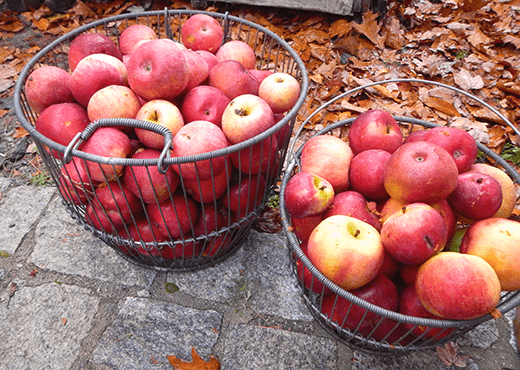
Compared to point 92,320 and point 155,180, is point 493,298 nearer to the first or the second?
point 155,180

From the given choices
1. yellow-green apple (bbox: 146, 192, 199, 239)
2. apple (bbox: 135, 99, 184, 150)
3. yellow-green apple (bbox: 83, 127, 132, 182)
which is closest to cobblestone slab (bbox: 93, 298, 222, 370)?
yellow-green apple (bbox: 146, 192, 199, 239)

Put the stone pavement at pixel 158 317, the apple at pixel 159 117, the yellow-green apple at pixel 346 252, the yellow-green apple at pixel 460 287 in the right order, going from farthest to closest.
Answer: the stone pavement at pixel 158 317
the apple at pixel 159 117
the yellow-green apple at pixel 346 252
the yellow-green apple at pixel 460 287

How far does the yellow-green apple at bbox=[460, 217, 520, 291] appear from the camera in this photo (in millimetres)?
1280

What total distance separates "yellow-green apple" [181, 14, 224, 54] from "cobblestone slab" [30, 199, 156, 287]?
1288 mm

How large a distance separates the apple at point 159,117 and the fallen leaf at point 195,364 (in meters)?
0.94

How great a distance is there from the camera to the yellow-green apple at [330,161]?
163 cm

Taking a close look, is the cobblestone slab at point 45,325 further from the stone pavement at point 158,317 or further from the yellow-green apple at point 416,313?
the yellow-green apple at point 416,313

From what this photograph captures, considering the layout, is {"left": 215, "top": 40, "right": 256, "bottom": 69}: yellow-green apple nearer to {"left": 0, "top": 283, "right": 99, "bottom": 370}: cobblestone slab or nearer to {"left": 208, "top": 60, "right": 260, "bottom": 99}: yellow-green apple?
{"left": 208, "top": 60, "right": 260, "bottom": 99}: yellow-green apple

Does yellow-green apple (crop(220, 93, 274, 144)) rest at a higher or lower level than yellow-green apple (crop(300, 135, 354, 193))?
higher

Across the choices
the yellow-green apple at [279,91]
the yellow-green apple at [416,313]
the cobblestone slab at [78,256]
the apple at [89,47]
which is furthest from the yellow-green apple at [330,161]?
the apple at [89,47]

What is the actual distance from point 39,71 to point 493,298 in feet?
6.78

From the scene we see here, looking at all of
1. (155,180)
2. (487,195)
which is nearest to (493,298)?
(487,195)

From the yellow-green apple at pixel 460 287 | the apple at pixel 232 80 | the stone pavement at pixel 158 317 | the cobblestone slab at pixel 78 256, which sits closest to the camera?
the yellow-green apple at pixel 460 287

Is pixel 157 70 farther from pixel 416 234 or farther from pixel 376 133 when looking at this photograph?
pixel 416 234
